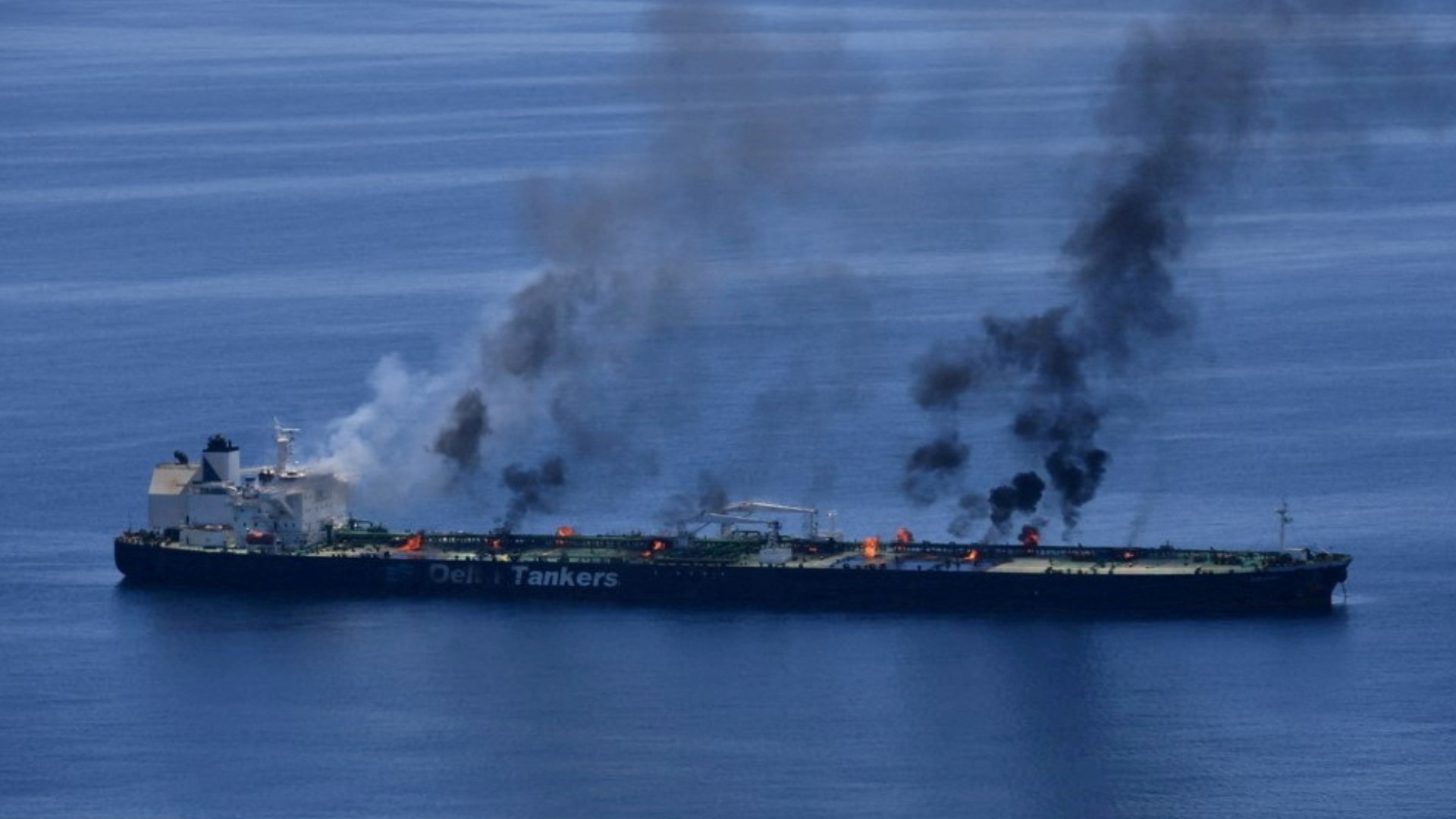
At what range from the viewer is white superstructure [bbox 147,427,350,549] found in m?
124

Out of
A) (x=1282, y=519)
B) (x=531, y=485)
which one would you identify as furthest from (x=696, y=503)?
(x=1282, y=519)

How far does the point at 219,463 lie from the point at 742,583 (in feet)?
62.7

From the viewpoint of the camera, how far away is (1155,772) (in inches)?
3910

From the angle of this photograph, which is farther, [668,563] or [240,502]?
[240,502]

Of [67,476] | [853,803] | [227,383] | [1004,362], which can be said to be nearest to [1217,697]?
[853,803]

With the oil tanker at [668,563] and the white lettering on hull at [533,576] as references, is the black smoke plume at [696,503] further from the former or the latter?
the white lettering on hull at [533,576]

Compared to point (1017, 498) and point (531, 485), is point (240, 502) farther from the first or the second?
point (1017, 498)

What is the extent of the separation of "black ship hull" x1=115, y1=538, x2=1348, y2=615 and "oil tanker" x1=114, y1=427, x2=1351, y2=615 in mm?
48

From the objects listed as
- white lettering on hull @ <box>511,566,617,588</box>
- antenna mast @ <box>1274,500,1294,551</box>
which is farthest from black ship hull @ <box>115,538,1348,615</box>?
antenna mast @ <box>1274,500,1294,551</box>

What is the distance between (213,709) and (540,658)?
34.8 ft

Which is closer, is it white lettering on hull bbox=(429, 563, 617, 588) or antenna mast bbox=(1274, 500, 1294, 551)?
antenna mast bbox=(1274, 500, 1294, 551)

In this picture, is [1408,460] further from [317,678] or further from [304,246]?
[304,246]

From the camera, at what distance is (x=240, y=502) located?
125 meters

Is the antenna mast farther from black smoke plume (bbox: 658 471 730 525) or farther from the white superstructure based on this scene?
the white superstructure
